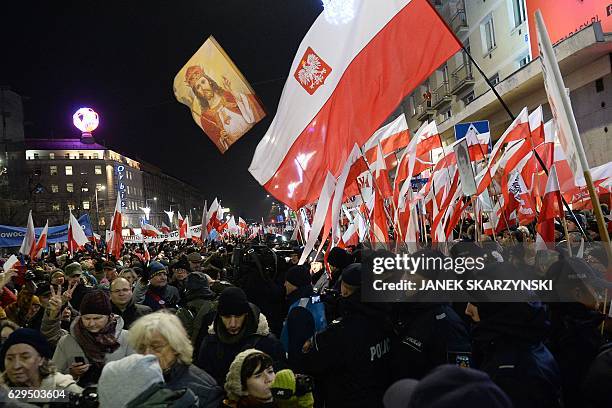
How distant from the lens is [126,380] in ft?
8.32

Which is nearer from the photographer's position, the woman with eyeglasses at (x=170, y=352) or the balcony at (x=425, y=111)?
the woman with eyeglasses at (x=170, y=352)

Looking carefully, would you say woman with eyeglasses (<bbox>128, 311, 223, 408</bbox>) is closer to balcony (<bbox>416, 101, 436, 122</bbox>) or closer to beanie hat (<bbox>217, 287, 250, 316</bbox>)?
beanie hat (<bbox>217, 287, 250, 316</bbox>)

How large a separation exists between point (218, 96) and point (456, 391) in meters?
9.64

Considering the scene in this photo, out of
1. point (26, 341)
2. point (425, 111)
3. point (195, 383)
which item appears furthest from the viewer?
point (425, 111)

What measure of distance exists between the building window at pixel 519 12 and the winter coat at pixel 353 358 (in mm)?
27625

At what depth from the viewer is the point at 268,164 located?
764 centimetres

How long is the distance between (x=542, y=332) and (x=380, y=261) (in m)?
1.37

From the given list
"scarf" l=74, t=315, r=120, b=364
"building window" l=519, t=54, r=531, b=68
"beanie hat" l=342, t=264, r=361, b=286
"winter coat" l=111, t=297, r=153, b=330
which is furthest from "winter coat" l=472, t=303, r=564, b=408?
"building window" l=519, t=54, r=531, b=68

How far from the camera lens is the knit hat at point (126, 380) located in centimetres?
251

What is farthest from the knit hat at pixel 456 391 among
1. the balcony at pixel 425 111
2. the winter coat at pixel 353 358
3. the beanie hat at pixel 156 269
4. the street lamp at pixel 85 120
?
the balcony at pixel 425 111

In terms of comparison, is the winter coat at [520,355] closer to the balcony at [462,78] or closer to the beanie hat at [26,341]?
the beanie hat at [26,341]

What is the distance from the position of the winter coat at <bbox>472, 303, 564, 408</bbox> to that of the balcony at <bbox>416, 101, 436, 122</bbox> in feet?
135

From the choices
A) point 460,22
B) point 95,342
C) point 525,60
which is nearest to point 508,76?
point 525,60

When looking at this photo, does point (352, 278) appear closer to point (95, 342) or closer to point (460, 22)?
point (95, 342)
